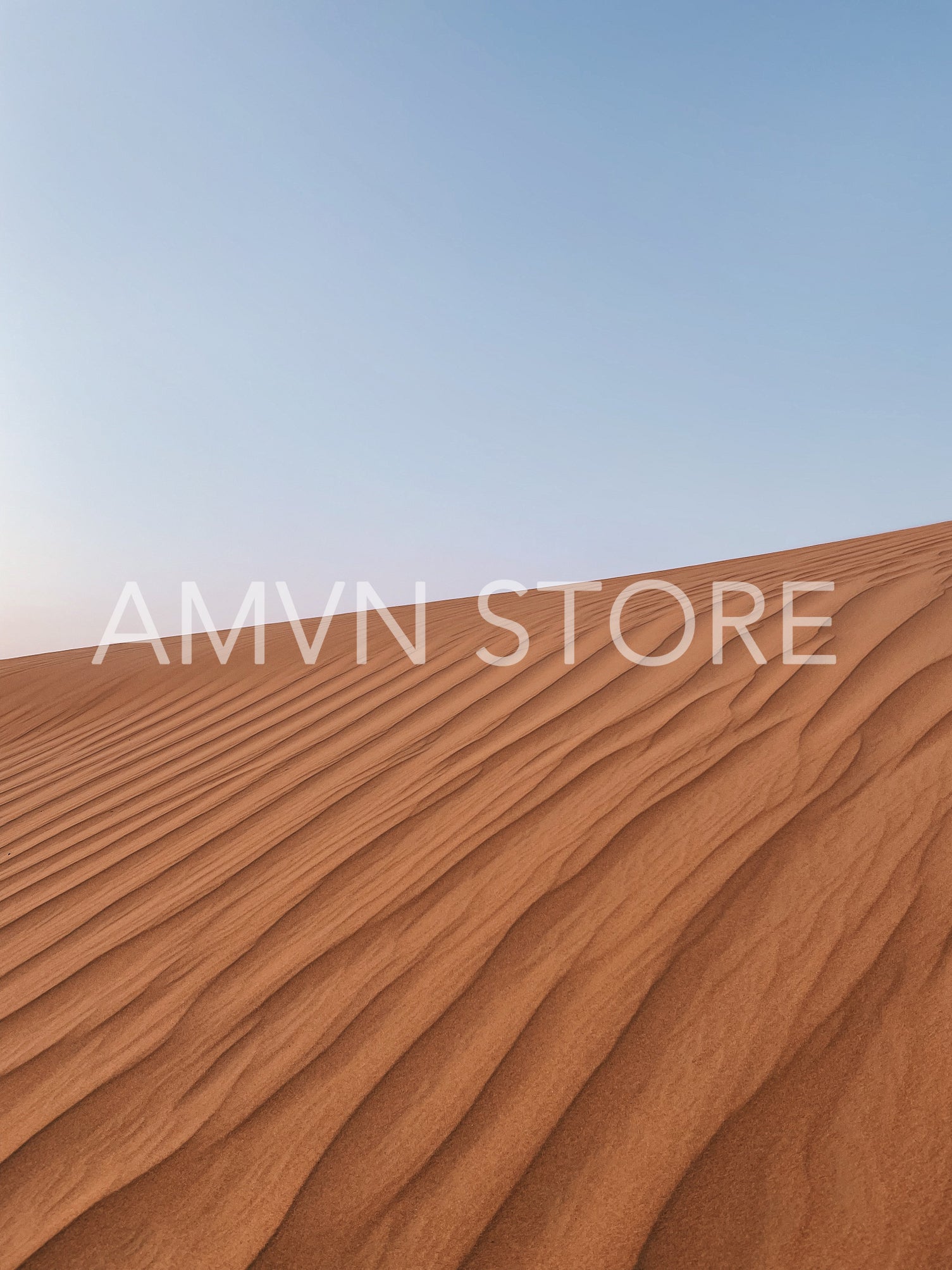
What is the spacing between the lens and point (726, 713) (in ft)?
7.84

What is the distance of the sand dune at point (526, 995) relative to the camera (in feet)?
3.37

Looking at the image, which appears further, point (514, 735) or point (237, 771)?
point (237, 771)

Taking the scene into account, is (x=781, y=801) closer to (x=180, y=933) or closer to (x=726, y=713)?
(x=726, y=713)

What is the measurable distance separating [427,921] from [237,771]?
155cm

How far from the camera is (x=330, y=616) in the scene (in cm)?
643

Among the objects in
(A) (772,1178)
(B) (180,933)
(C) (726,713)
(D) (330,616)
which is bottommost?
(A) (772,1178)

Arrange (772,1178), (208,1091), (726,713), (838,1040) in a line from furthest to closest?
(726,713) < (208,1091) < (838,1040) < (772,1178)

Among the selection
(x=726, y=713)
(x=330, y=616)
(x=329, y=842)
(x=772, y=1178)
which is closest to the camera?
(x=772, y=1178)

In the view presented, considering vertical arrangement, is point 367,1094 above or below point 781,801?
below

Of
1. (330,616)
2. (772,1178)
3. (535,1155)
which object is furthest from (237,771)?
(330,616)

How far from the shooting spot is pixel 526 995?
54.9 inches

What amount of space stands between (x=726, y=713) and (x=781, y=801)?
58 centimetres

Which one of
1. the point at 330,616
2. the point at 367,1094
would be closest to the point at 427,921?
the point at 367,1094

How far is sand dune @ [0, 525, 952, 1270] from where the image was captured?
1026 mm
